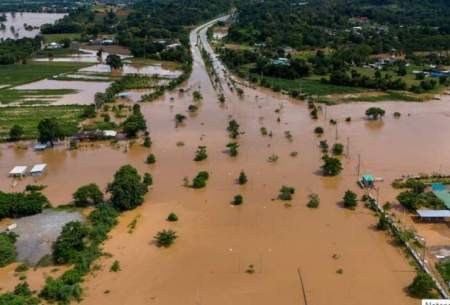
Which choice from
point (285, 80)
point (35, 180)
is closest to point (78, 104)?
point (35, 180)

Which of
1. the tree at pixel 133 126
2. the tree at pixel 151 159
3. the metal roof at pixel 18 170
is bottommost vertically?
the metal roof at pixel 18 170

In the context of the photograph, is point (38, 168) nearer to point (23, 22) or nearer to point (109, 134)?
point (109, 134)

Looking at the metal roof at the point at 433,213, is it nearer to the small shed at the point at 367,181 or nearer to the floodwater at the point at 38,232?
the small shed at the point at 367,181

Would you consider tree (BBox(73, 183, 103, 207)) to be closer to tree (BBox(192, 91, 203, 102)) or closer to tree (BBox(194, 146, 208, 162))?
tree (BBox(194, 146, 208, 162))

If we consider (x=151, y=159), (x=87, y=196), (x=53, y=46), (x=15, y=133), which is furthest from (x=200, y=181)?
(x=53, y=46)

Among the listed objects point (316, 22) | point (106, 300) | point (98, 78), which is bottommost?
point (106, 300)

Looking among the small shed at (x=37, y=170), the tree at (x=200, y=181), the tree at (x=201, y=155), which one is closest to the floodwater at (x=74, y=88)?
the small shed at (x=37, y=170)

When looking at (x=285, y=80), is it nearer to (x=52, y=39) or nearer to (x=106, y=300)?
(x=106, y=300)
